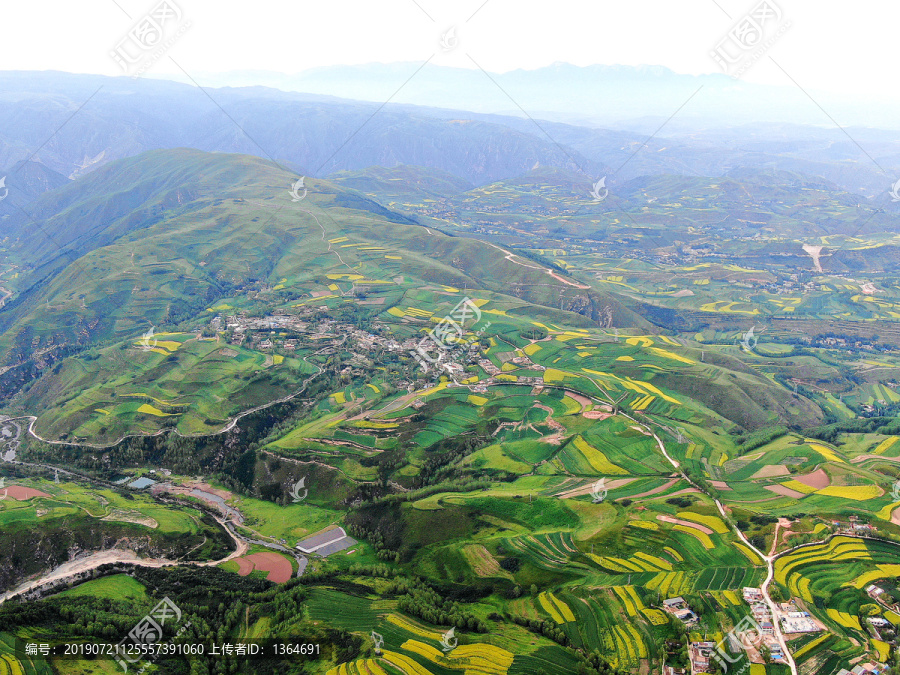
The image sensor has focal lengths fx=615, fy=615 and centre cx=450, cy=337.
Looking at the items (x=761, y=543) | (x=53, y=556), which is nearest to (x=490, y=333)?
(x=761, y=543)

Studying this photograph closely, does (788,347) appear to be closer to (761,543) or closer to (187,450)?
(761,543)
